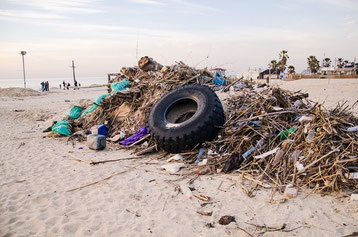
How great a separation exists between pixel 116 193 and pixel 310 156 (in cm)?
285

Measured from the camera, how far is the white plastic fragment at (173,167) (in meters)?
4.57

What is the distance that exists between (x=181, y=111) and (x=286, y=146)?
268 centimetres

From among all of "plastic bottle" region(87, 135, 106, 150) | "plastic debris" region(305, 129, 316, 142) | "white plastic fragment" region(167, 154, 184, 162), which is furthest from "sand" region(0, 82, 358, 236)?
"plastic bottle" region(87, 135, 106, 150)

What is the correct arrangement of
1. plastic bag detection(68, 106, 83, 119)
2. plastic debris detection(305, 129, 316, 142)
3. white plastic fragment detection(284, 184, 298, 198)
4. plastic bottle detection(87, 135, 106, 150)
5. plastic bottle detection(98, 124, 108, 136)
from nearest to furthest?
1. white plastic fragment detection(284, 184, 298, 198)
2. plastic debris detection(305, 129, 316, 142)
3. plastic bottle detection(87, 135, 106, 150)
4. plastic bottle detection(98, 124, 108, 136)
5. plastic bag detection(68, 106, 83, 119)

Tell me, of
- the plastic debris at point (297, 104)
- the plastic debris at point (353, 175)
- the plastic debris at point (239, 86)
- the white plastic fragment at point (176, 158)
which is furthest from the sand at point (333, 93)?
the white plastic fragment at point (176, 158)

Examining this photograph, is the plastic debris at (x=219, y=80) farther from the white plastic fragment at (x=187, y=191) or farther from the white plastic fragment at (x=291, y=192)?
the white plastic fragment at (x=291, y=192)

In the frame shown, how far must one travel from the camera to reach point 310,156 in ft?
13.1

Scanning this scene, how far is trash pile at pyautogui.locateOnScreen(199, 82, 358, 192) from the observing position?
12.2ft

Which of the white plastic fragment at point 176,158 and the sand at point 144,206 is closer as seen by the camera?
the sand at point 144,206

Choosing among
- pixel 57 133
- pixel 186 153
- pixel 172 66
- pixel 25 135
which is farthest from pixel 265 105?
pixel 25 135

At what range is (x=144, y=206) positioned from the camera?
11.5 feet

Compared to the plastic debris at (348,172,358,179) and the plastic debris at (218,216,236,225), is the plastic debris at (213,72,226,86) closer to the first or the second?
the plastic debris at (348,172,358,179)

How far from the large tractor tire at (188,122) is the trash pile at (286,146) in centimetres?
24

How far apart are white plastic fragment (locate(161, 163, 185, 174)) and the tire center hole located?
64.3 inches
